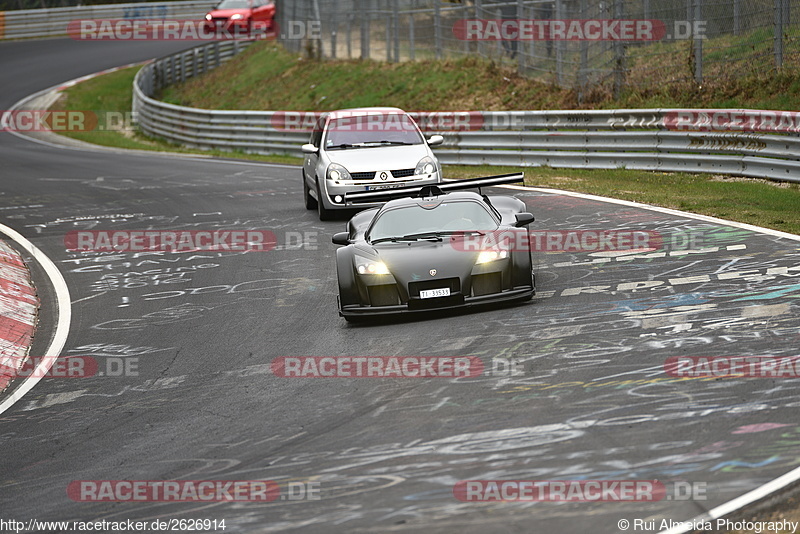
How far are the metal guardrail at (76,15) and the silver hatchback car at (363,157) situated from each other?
37816mm

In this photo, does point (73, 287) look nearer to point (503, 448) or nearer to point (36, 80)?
point (503, 448)

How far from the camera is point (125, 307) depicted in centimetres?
1288

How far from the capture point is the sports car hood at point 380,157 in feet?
55.6

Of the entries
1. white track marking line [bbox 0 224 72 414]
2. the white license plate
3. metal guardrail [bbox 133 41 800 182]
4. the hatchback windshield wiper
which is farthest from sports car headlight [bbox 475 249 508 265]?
metal guardrail [bbox 133 41 800 182]

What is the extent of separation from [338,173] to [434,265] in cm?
682

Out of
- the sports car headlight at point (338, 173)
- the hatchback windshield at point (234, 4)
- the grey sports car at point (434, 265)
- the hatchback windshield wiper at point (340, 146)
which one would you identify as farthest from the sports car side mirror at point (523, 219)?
the hatchback windshield at point (234, 4)

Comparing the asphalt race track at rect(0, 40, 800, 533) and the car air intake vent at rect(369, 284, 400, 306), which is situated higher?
the car air intake vent at rect(369, 284, 400, 306)

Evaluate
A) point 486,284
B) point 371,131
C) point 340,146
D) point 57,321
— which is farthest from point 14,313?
point 371,131

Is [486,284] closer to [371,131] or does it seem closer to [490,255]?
[490,255]

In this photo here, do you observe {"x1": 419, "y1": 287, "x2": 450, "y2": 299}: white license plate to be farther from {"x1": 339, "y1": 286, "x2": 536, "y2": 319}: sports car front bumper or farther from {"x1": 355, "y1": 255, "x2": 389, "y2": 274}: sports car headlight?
{"x1": 355, "y1": 255, "x2": 389, "y2": 274}: sports car headlight

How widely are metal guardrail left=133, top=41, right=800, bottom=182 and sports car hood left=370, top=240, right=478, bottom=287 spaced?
8317 millimetres

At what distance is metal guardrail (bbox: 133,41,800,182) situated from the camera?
1766cm

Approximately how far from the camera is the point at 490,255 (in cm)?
1066

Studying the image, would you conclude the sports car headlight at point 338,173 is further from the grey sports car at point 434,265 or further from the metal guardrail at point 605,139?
the metal guardrail at point 605,139
